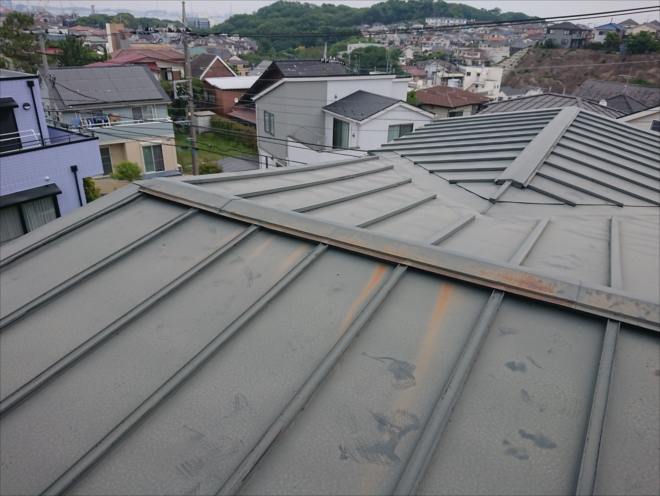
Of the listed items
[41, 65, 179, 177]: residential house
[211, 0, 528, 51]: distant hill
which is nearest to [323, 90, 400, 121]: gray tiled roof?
[41, 65, 179, 177]: residential house

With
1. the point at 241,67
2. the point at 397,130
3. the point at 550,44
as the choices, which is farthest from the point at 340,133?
the point at 550,44

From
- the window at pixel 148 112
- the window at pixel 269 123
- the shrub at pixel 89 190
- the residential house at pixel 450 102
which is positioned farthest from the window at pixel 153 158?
the residential house at pixel 450 102

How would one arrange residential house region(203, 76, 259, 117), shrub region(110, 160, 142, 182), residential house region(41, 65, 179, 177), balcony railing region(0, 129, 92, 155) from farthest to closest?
1. residential house region(203, 76, 259, 117)
2. residential house region(41, 65, 179, 177)
3. shrub region(110, 160, 142, 182)
4. balcony railing region(0, 129, 92, 155)

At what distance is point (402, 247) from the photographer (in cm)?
317

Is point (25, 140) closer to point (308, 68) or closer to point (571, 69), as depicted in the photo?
point (308, 68)

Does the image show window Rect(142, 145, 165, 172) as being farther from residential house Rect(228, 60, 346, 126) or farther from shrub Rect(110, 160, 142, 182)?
residential house Rect(228, 60, 346, 126)

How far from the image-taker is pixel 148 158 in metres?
24.6

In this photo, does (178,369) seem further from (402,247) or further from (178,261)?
(402,247)

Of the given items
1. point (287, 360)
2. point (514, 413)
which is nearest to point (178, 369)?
point (287, 360)

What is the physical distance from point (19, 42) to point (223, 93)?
17.2 metres

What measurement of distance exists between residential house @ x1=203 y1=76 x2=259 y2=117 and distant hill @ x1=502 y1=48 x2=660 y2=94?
46.1 meters

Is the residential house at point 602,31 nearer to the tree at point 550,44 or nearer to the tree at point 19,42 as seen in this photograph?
the tree at point 550,44

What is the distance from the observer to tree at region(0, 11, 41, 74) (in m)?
37.0

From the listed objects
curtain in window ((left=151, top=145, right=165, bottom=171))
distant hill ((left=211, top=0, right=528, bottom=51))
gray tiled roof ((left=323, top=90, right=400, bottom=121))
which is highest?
distant hill ((left=211, top=0, right=528, bottom=51))
